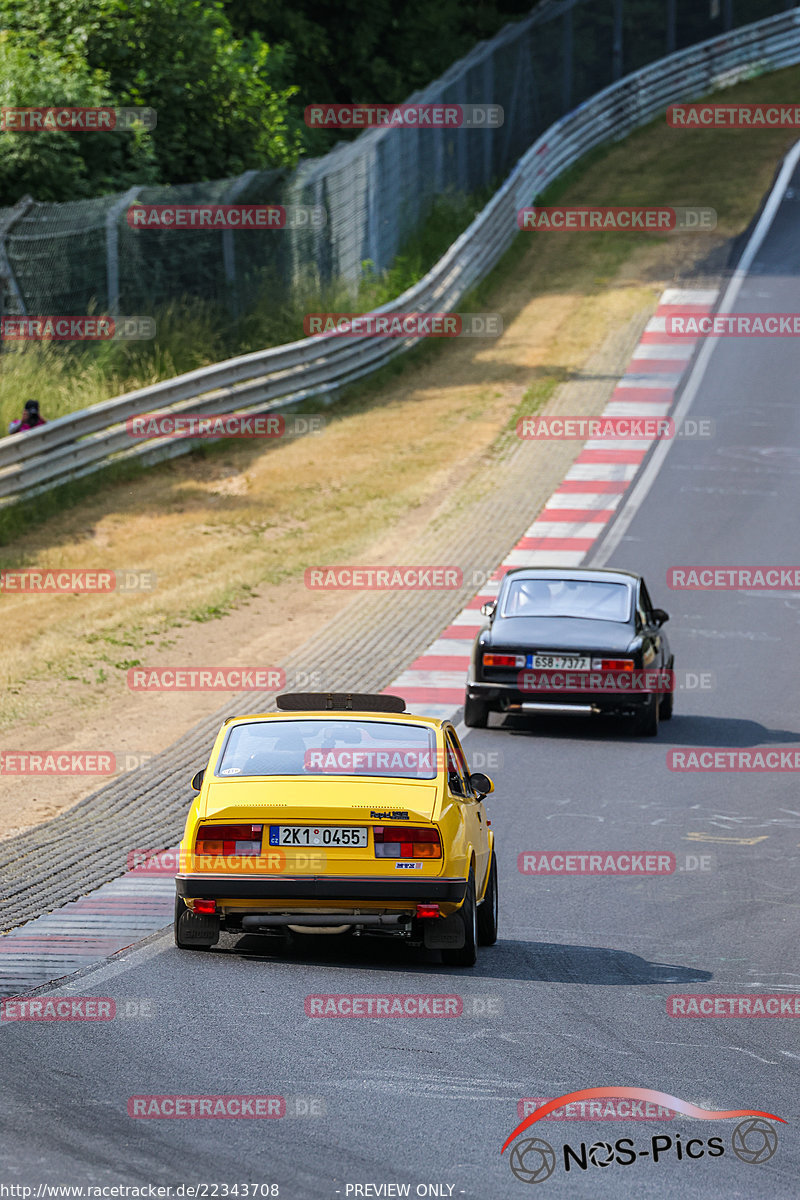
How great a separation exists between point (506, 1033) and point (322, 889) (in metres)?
1.41

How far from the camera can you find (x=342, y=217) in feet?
114

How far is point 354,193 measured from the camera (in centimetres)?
3512

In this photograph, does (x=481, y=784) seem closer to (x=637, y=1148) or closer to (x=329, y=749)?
(x=329, y=749)

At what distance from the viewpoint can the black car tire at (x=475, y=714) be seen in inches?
686

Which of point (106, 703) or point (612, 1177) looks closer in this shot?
point (612, 1177)

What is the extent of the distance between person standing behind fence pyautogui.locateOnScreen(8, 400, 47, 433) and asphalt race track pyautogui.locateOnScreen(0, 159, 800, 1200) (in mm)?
10189

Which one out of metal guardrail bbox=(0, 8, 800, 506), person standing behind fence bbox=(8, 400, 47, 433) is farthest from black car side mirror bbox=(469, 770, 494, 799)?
person standing behind fence bbox=(8, 400, 47, 433)

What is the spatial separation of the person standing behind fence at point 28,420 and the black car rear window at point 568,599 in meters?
8.69

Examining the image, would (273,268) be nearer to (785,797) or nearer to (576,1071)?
(785,797)

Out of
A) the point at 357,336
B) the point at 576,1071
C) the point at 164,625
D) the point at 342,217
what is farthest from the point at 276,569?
the point at 576,1071

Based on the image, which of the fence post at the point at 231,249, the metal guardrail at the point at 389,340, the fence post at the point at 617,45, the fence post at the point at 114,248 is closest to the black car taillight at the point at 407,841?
the metal guardrail at the point at 389,340

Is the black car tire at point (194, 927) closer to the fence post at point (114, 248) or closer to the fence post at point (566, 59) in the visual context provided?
the fence post at point (114, 248)

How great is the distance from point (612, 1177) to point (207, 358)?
24.7m

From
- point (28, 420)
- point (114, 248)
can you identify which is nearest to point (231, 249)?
point (114, 248)
